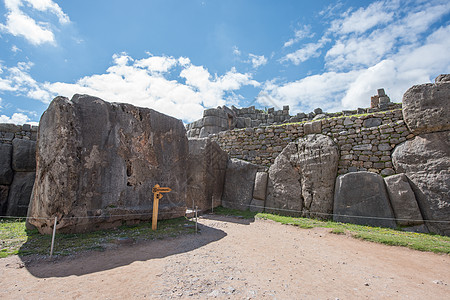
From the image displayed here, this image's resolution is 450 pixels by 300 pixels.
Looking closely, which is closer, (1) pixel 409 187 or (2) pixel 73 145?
(2) pixel 73 145

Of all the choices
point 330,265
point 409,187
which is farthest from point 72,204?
point 409,187

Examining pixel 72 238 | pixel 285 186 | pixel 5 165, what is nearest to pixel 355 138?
pixel 285 186

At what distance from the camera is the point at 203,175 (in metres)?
11.1

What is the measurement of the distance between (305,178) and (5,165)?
11921 millimetres

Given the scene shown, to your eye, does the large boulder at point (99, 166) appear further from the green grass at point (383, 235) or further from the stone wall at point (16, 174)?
the green grass at point (383, 235)

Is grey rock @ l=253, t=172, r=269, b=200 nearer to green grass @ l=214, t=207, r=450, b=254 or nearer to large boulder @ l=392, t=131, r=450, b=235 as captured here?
green grass @ l=214, t=207, r=450, b=254

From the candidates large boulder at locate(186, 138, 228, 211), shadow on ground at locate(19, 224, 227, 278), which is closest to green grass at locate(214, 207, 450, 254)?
large boulder at locate(186, 138, 228, 211)

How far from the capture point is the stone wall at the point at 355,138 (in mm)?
8844

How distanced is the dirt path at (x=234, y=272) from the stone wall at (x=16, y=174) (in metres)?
6.30

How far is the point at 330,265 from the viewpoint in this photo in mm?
4664

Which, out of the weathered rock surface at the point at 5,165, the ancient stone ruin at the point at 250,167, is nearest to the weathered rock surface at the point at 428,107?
the ancient stone ruin at the point at 250,167

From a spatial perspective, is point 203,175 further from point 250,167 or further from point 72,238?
point 72,238

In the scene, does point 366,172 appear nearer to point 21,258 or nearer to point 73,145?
point 73,145

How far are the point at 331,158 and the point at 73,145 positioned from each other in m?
8.78
